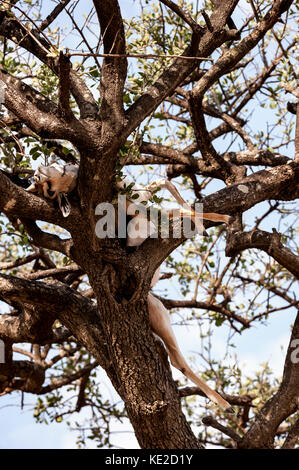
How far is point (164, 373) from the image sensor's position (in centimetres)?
346

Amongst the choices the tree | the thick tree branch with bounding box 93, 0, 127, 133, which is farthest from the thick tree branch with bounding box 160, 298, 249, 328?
the thick tree branch with bounding box 93, 0, 127, 133

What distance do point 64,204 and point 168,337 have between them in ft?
3.30

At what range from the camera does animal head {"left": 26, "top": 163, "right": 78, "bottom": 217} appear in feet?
11.3

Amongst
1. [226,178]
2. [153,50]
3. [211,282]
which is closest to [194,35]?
[226,178]

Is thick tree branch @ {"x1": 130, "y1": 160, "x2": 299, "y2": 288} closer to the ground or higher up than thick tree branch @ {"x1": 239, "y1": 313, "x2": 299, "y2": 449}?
higher up

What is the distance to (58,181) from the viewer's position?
136 inches

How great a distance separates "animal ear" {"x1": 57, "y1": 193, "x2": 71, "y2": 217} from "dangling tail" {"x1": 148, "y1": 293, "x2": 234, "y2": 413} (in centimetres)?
75

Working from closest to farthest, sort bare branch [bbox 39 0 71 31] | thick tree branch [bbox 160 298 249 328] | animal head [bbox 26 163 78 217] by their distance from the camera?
animal head [bbox 26 163 78 217], bare branch [bbox 39 0 71 31], thick tree branch [bbox 160 298 249 328]

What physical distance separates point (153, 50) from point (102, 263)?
256 cm

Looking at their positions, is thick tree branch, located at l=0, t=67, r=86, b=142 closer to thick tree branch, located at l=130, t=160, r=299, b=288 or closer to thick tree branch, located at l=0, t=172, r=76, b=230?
thick tree branch, located at l=0, t=172, r=76, b=230

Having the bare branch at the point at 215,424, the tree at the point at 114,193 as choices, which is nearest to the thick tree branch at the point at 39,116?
the tree at the point at 114,193

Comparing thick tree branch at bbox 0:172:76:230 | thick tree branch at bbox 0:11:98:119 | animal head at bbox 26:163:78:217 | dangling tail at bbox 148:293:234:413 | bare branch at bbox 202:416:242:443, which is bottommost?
bare branch at bbox 202:416:242:443

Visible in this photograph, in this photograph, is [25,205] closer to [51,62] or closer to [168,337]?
[51,62]

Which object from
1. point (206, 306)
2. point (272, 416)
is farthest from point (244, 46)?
point (272, 416)
